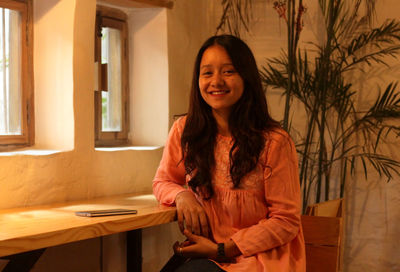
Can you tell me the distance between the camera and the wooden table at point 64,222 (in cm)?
148

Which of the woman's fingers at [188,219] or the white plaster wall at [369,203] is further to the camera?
the white plaster wall at [369,203]

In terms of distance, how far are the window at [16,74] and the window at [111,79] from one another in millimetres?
440

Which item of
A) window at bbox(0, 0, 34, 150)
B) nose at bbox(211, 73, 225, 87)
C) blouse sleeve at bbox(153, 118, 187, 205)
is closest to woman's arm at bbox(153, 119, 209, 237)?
blouse sleeve at bbox(153, 118, 187, 205)

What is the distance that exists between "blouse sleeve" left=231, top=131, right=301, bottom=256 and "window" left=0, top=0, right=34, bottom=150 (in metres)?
1.27

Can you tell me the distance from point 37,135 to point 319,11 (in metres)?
1.91

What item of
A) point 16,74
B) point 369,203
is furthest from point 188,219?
point 369,203

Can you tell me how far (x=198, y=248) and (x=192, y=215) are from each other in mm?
123

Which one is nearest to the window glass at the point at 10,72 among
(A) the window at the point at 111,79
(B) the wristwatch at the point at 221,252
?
(A) the window at the point at 111,79

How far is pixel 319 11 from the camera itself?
3236 mm

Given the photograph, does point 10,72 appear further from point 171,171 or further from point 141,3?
point 171,171

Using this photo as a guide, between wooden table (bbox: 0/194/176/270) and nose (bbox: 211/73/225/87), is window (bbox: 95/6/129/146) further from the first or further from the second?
nose (bbox: 211/73/225/87)

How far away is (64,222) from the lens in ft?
5.66

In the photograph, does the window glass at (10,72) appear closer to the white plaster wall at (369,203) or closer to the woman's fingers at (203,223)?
the woman's fingers at (203,223)

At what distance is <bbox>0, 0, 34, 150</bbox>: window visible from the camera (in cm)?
243
